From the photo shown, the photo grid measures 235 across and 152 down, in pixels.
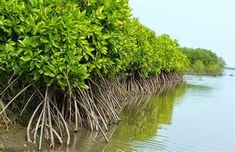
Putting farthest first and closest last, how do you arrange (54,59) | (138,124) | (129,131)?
(138,124)
(129,131)
(54,59)

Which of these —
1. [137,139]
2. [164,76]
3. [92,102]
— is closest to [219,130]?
[137,139]

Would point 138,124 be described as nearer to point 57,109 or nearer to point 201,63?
point 57,109

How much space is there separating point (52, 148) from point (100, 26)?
2.85m

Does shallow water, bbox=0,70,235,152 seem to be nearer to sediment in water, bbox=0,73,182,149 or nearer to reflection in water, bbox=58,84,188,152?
reflection in water, bbox=58,84,188,152

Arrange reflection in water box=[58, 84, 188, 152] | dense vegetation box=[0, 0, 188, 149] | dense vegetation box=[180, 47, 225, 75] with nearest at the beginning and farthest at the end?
dense vegetation box=[0, 0, 188, 149]
reflection in water box=[58, 84, 188, 152]
dense vegetation box=[180, 47, 225, 75]

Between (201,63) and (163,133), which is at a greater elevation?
(201,63)

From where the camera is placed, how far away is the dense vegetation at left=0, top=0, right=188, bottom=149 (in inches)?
302

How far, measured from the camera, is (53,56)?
767 centimetres

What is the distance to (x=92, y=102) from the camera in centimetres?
952

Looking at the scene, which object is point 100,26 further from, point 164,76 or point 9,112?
point 164,76

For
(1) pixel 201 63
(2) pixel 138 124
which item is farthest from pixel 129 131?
(1) pixel 201 63

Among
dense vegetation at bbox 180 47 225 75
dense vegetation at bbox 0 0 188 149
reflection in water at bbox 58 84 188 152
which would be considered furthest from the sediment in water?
dense vegetation at bbox 180 47 225 75

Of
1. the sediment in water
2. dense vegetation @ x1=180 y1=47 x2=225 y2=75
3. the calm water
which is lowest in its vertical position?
the calm water

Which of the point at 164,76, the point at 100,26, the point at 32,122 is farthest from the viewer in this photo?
the point at 164,76
